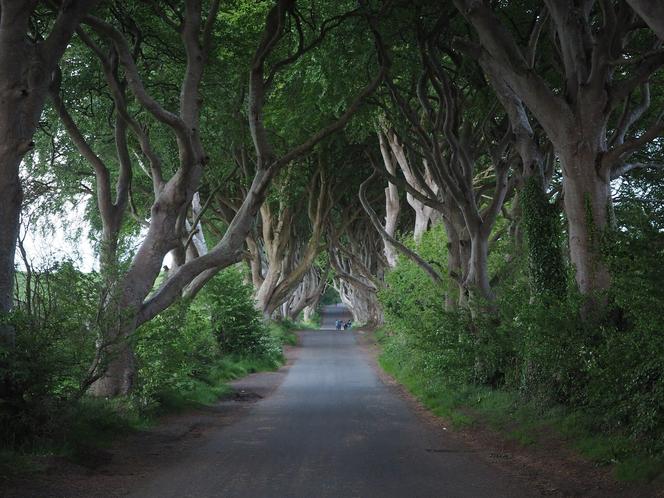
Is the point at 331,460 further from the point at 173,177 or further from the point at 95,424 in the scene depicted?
the point at 173,177

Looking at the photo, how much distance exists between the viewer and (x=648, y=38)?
15.8 m

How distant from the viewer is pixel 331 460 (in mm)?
10031

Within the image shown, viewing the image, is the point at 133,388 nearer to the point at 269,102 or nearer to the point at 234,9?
the point at 234,9

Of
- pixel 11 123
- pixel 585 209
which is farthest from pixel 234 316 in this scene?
pixel 11 123

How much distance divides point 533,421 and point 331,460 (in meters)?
3.40

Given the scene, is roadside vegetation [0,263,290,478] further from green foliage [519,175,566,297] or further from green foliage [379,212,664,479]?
green foliage [519,175,566,297]

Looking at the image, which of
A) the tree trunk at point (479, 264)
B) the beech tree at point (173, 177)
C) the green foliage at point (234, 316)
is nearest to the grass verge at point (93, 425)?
the beech tree at point (173, 177)

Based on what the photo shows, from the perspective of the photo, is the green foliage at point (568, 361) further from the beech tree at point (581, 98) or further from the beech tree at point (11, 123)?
the beech tree at point (11, 123)

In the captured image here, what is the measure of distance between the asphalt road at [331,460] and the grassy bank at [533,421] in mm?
768

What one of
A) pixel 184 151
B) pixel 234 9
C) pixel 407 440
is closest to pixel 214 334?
pixel 234 9

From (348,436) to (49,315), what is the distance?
5.10 meters

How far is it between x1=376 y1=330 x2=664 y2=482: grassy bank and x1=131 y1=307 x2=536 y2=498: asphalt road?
2.52 ft

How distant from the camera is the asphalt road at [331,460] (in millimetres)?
8156

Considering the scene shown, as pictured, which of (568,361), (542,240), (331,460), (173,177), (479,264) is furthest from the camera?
(479,264)
